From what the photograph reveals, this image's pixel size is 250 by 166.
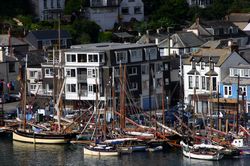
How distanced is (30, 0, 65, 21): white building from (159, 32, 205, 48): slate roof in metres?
17.1

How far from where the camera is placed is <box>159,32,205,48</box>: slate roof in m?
78.4

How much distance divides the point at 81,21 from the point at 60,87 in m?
22.7

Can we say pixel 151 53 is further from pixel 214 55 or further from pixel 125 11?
pixel 125 11

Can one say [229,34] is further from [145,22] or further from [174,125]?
[174,125]

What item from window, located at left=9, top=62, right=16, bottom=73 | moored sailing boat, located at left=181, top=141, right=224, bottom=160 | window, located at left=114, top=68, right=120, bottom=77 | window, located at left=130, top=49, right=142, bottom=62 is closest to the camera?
moored sailing boat, located at left=181, top=141, right=224, bottom=160

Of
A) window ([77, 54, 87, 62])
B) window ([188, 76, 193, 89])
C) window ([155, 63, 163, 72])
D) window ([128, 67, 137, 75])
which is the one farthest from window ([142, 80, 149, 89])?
window ([77, 54, 87, 62])

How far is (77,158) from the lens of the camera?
58031 mm

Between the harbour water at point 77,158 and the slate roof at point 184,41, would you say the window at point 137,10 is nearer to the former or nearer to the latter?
the slate roof at point 184,41

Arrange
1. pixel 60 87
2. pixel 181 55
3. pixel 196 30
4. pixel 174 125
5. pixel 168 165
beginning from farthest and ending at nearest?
pixel 196 30 → pixel 181 55 → pixel 60 87 → pixel 174 125 → pixel 168 165

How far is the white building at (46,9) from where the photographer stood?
94.4 m

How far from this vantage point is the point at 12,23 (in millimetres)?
89875

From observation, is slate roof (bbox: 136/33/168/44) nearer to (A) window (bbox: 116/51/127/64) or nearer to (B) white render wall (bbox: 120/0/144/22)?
(A) window (bbox: 116/51/127/64)

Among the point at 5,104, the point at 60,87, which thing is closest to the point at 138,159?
the point at 60,87

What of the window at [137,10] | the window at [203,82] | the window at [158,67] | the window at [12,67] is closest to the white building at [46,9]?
the window at [137,10]
